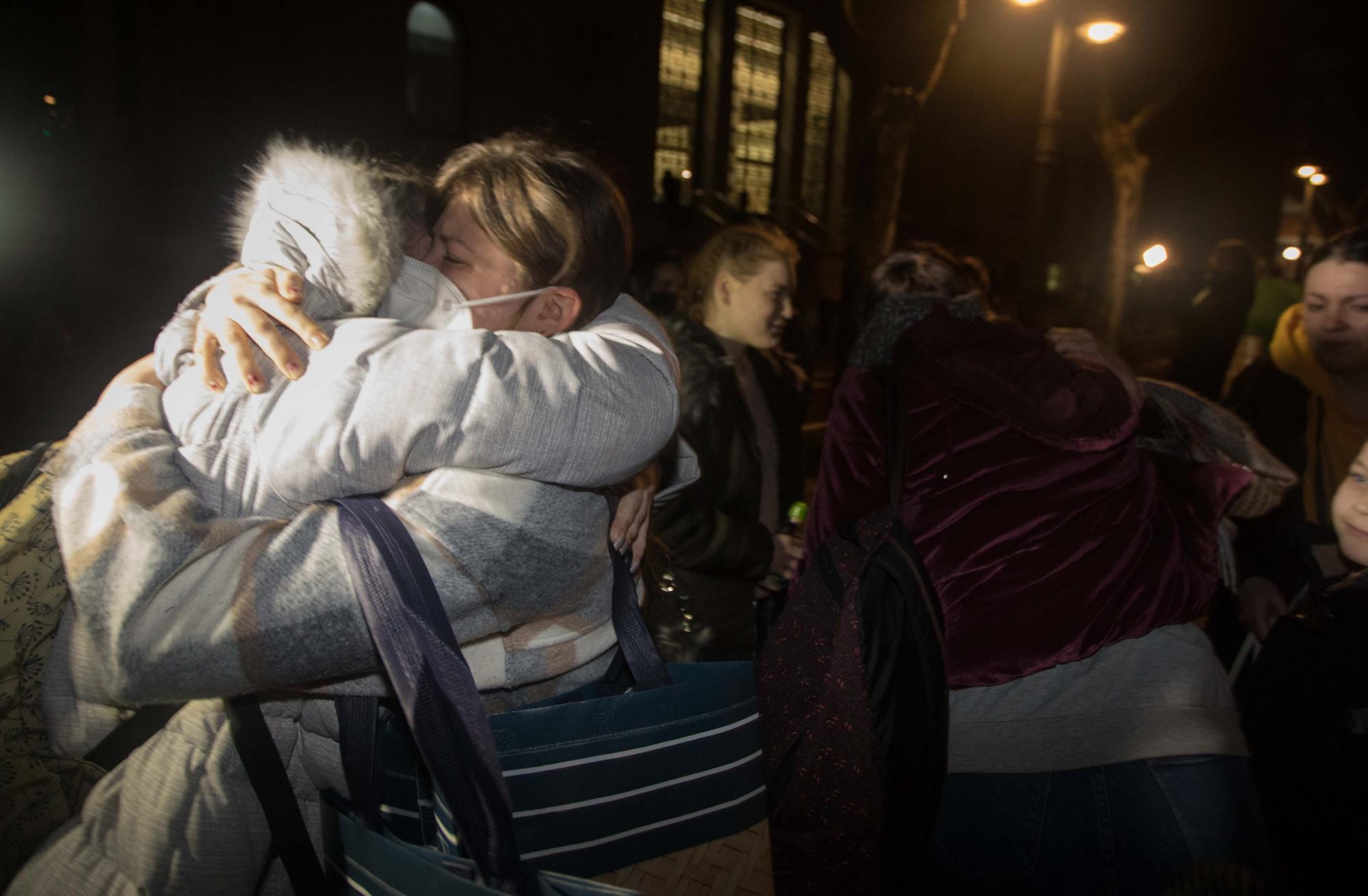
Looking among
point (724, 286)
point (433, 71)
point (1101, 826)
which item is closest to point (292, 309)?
point (1101, 826)

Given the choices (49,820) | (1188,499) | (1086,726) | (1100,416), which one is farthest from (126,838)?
(1188,499)

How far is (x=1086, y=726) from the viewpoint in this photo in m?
1.98

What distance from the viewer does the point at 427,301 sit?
137 cm

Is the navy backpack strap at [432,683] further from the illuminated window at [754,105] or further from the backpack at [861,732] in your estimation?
the illuminated window at [754,105]

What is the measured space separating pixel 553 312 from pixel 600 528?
41 cm

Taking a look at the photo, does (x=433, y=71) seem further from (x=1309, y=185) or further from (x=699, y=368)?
(x=1309, y=185)

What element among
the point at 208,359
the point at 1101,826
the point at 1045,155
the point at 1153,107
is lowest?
the point at 1101,826

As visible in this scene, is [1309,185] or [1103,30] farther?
[1309,185]

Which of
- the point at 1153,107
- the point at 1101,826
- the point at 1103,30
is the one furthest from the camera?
the point at 1153,107

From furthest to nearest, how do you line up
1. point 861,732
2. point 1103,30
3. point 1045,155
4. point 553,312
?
point 1103,30, point 1045,155, point 861,732, point 553,312

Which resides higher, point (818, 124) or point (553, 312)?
point (818, 124)

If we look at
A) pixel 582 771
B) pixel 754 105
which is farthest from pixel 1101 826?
pixel 754 105

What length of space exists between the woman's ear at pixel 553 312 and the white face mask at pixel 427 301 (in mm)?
88

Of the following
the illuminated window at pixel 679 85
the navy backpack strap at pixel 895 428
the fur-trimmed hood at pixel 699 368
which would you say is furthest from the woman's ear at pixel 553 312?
the illuminated window at pixel 679 85
